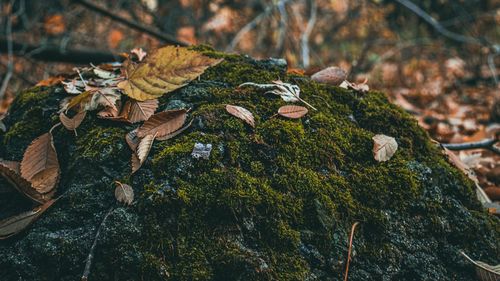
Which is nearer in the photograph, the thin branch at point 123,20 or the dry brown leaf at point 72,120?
the dry brown leaf at point 72,120

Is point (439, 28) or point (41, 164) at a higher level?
point (439, 28)

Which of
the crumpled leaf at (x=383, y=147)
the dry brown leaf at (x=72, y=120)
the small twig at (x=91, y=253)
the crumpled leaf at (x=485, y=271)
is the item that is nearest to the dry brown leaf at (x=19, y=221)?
the small twig at (x=91, y=253)

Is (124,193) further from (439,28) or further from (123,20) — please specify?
(439,28)

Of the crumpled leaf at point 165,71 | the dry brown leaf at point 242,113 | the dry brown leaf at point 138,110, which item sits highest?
the dry brown leaf at point 242,113

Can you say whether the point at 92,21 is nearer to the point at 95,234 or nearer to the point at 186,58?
the point at 186,58

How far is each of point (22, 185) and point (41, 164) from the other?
11cm

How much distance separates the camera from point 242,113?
1.69 meters

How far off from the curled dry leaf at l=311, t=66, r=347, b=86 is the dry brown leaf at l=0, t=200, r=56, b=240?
1.32 meters

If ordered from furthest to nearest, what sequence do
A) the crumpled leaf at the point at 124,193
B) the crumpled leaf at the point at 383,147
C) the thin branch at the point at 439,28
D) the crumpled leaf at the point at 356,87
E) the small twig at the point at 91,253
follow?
the thin branch at the point at 439,28, the crumpled leaf at the point at 356,87, the crumpled leaf at the point at 383,147, the crumpled leaf at the point at 124,193, the small twig at the point at 91,253

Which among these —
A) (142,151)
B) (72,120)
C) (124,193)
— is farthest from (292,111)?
(72,120)

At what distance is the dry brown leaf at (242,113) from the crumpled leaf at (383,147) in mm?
502

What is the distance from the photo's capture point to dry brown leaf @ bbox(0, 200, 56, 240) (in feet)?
4.52

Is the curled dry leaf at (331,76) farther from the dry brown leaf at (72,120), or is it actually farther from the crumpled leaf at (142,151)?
the dry brown leaf at (72,120)

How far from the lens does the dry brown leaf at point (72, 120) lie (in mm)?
1704
